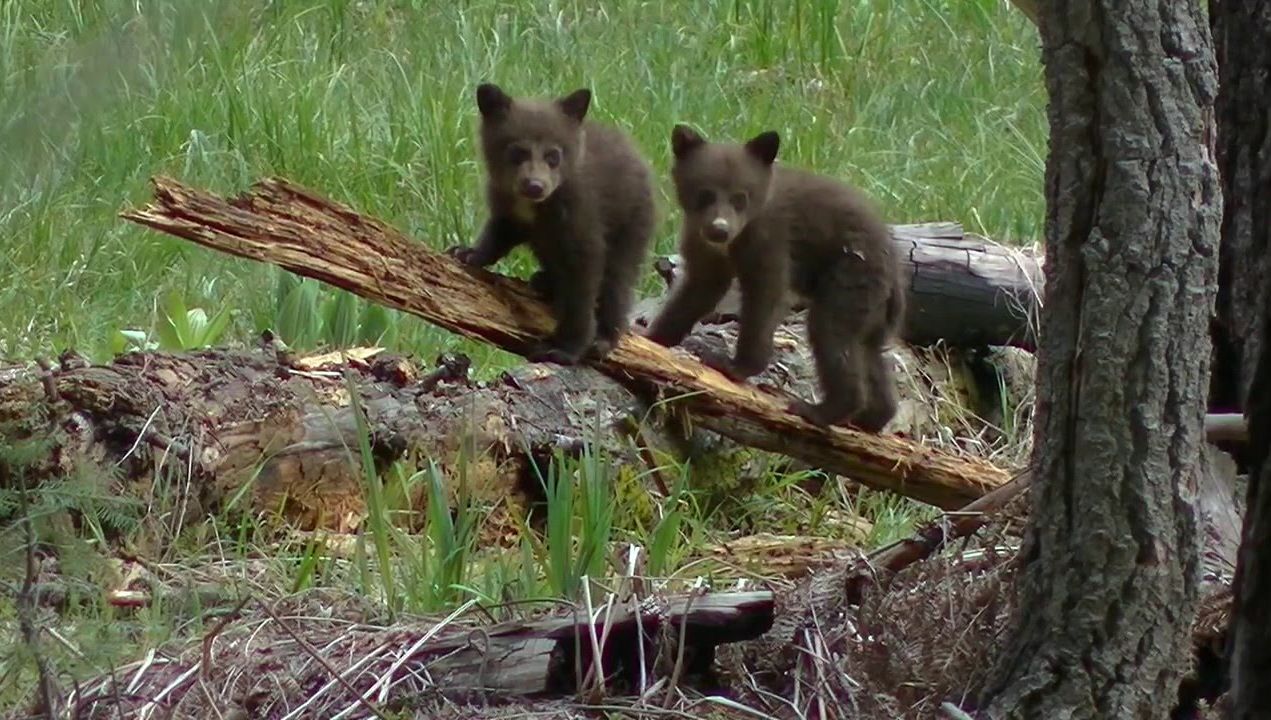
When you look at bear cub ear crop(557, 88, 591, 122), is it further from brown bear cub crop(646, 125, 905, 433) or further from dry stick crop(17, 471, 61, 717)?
dry stick crop(17, 471, 61, 717)

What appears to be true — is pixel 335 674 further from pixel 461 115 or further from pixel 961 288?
pixel 461 115

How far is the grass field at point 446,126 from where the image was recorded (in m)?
7.42

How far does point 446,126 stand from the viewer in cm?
926

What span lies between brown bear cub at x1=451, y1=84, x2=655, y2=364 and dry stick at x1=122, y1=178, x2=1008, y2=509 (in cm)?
10

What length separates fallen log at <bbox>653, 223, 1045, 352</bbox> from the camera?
6.85 m

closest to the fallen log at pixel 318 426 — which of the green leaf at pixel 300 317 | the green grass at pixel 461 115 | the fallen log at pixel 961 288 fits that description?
the green leaf at pixel 300 317

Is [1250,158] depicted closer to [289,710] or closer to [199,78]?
[289,710]

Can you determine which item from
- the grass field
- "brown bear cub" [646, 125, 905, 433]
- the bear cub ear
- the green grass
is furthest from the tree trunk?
the green grass

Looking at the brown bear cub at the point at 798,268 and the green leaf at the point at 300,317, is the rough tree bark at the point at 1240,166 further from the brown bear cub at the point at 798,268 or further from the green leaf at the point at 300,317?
the green leaf at the point at 300,317

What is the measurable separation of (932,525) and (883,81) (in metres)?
6.94

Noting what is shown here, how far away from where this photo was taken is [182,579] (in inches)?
212

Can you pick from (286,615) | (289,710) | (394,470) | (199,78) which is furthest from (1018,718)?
(199,78)

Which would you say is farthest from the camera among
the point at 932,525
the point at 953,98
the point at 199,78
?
the point at 953,98

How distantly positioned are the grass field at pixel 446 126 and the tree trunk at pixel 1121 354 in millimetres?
1435
